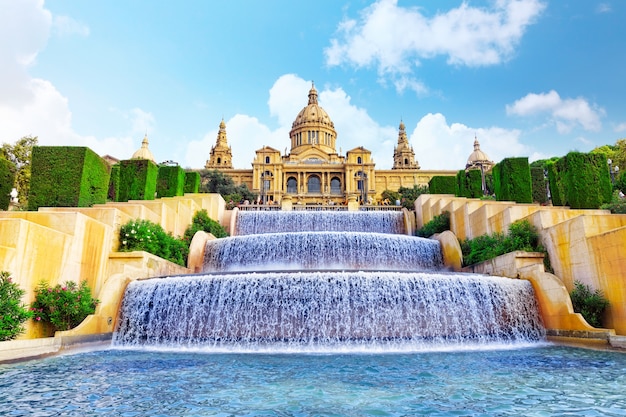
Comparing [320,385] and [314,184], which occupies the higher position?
[314,184]

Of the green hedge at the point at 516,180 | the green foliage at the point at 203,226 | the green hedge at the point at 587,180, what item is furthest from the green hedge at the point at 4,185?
the green hedge at the point at 587,180

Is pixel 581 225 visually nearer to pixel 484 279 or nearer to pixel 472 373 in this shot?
pixel 484 279

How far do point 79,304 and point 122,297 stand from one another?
136cm

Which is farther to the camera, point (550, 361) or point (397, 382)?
point (550, 361)

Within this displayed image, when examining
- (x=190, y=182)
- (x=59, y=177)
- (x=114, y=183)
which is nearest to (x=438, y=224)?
(x=59, y=177)

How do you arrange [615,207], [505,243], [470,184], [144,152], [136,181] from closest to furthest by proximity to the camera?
[505,243] → [615,207] → [136,181] → [470,184] → [144,152]

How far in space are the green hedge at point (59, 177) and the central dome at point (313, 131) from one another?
68991 mm

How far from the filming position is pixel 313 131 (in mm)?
86375

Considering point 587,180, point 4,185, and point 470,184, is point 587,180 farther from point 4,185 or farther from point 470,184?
point 4,185

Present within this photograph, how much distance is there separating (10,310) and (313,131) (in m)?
80.7

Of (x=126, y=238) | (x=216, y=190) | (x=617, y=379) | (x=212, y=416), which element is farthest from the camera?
(x=216, y=190)

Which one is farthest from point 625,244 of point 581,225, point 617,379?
point 617,379

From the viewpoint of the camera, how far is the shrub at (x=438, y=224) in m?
19.4

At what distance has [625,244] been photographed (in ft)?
29.4
